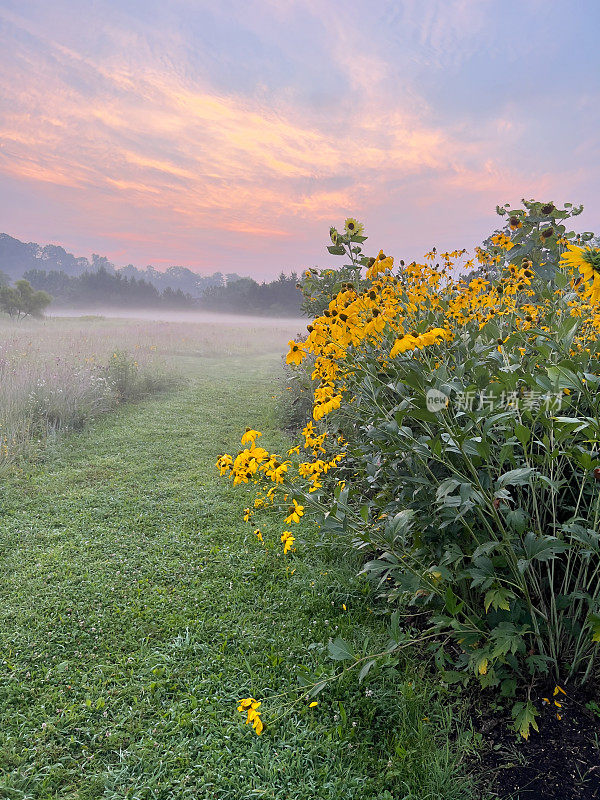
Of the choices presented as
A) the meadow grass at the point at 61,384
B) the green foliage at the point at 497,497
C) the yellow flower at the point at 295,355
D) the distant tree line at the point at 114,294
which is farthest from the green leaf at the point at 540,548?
the distant tree line at the point at 114,294

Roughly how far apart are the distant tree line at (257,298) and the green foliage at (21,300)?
1250cm

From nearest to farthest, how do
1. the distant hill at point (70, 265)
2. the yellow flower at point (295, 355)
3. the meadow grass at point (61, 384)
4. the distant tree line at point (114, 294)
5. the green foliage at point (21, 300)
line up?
the yellow flower at point (295, 355) < the meadow grass at point (61, 384) < the green foliage at point (21, 300) < the distant tree line at point (114, 294) < the distant hill at point (70, 265)

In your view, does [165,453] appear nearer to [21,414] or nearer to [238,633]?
[21,414]

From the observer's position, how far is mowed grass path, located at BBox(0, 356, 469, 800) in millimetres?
1329

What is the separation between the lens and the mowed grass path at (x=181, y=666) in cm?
133

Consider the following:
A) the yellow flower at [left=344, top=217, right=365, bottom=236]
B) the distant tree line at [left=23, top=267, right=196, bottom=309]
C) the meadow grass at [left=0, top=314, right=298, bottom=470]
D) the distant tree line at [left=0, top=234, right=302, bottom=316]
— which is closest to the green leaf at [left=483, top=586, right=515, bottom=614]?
the yellow flower at [left=344, top=217, right=365, bottom=236]

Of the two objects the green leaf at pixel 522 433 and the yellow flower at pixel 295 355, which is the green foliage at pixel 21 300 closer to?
the yellow flower at pixel 295 355

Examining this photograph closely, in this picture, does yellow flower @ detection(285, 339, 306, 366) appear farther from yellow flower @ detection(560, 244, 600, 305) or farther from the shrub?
yellow flower @ detection(560, 244, 600, 305)

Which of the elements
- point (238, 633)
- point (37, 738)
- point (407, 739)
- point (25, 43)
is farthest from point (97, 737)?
point (25, 43)

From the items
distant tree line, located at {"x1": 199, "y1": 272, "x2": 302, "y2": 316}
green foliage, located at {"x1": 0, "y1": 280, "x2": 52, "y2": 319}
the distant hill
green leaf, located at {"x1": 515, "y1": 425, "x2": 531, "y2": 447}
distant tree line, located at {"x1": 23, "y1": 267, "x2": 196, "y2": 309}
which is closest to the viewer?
green leaf, located at {"x1": 515, "y1": 425, "x2": 531, "y2": 447}

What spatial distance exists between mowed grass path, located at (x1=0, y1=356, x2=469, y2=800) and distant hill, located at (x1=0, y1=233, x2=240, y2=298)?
175 feet

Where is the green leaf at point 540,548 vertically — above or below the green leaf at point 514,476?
below

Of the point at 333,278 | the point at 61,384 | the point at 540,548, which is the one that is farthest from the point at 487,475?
the point at 61,384

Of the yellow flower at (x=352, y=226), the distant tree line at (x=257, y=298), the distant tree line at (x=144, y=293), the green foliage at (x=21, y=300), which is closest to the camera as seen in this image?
the yellow flower at (x=352, y=226)
